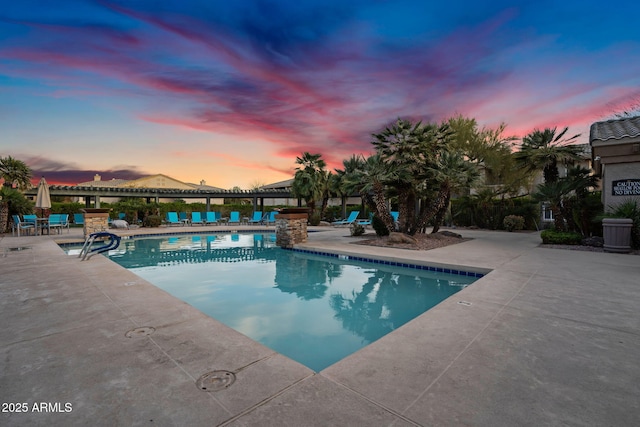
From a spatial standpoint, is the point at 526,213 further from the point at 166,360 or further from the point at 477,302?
the point at 166,360

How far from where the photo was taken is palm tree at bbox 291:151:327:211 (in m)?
21.7

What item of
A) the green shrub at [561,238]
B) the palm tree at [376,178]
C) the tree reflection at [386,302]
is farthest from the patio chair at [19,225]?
the green shrub at [561,238]

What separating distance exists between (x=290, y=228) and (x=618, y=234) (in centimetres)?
996

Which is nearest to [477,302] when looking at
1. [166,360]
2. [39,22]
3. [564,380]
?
[564,380]

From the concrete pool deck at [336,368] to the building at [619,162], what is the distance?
725cm

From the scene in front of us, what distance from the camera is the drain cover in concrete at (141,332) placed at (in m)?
3.02

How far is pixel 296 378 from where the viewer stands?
7.47 feet

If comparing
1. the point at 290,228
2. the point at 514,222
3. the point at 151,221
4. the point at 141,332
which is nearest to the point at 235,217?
the point at 151,221

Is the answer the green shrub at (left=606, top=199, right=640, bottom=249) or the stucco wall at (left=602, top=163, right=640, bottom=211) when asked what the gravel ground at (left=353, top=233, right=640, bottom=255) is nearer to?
the green shrub at (left=606, top=199, right=640, bottom=249)

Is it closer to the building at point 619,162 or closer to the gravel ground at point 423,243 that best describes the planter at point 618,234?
the building at point 619,162

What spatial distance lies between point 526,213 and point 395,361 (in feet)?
59.9

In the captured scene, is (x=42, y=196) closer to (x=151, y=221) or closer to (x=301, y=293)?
(x=151, y=221)

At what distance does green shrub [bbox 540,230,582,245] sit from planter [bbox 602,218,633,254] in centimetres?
126

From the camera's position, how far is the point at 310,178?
848 inches
